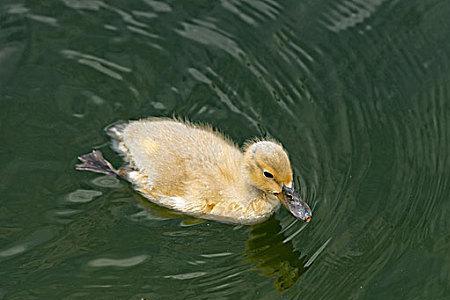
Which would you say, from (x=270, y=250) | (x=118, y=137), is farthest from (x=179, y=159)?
(x=270, y=250)

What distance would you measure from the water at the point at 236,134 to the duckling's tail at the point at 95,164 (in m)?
0.06

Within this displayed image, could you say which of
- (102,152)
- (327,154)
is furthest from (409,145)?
(102,152)

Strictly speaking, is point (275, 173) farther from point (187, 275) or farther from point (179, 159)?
point (187, 275)

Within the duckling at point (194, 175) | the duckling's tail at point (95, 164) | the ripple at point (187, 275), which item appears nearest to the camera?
the ripple at point (187, 275)

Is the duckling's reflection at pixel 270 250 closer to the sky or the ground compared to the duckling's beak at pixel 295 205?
closer to the ground

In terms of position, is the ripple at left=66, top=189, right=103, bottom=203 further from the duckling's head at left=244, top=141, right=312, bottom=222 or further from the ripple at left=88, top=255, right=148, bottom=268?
the duckling's head at left=244, top=141, right=312, bottom=222

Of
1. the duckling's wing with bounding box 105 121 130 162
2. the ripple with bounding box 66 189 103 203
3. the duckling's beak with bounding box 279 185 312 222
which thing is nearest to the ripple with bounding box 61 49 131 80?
the duckling's wing with bounding box 105 121 130 162

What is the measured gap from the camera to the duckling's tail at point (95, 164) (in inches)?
191

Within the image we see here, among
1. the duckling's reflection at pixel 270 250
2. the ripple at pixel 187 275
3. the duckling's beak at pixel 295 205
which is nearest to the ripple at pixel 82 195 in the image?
the duckling's reflection at pixel 270 250

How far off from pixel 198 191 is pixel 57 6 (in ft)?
5.33

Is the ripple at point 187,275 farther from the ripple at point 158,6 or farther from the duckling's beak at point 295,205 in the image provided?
the ripple at point 158,6

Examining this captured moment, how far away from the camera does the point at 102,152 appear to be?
500 cm

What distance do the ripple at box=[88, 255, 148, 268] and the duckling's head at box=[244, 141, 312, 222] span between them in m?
0.67

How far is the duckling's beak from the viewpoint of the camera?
449 centimetres
